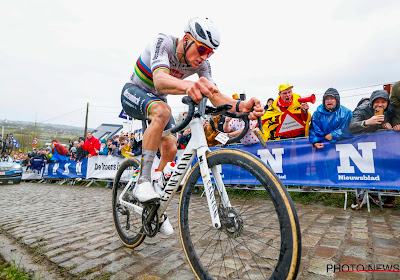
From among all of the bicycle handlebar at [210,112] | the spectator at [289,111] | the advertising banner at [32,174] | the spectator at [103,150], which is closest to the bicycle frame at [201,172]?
the bicycle handlebar at [210,112]

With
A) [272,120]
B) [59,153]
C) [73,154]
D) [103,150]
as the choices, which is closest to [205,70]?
[272,120]

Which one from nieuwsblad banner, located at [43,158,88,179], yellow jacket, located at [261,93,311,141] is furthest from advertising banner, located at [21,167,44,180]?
yellow jacket, located at [261,93,311,141]

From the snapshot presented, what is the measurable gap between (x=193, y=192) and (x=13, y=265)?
210 cm

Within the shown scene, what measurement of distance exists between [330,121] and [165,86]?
14.6ft

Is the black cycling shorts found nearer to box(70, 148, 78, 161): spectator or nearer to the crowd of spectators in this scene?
the crowd of spectators

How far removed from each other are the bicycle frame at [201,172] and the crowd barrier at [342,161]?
3.99 metres

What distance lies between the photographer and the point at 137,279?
222cm

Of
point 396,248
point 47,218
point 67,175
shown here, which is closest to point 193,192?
point 396,248

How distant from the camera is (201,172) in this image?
2.07 meters

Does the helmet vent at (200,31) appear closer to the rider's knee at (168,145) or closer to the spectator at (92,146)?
the rider's knee at (168,145)

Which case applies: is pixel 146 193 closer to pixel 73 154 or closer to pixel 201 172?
pixel 201 172

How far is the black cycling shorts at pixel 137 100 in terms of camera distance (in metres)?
2.72

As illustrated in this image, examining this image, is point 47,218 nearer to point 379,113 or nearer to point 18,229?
point 18,229

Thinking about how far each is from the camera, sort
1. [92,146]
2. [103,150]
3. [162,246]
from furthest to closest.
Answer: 1. [92,146]
2. [103,150]
3. [162,246]
